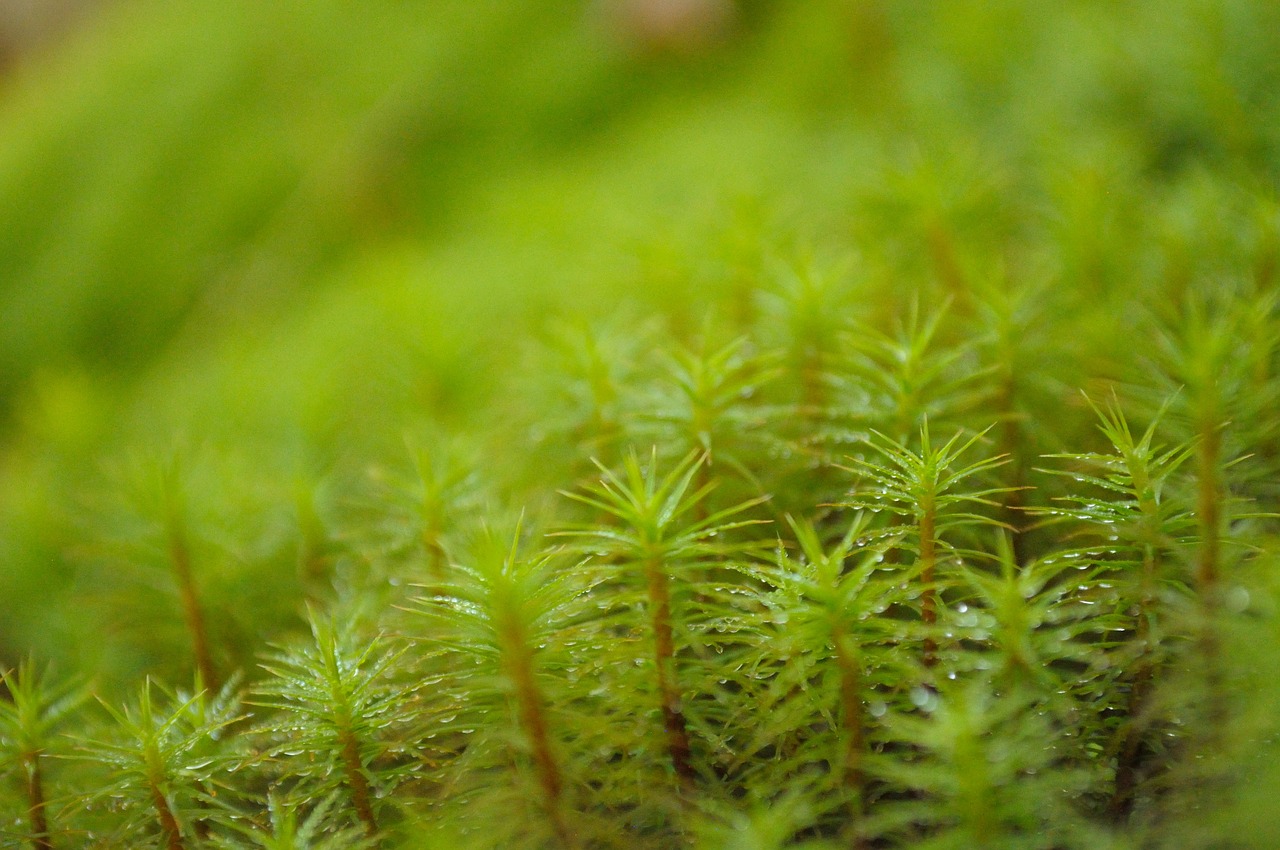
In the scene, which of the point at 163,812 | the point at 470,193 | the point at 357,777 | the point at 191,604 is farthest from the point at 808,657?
the point at 470,193

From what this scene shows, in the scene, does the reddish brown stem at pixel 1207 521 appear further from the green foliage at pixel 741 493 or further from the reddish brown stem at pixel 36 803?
the reddish brown stem at pixel 36 803

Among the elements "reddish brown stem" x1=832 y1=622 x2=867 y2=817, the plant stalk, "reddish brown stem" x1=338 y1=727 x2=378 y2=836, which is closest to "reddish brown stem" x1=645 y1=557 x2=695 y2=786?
"reddish brown stem" x1=832 y1=622 x2=867 y2=817

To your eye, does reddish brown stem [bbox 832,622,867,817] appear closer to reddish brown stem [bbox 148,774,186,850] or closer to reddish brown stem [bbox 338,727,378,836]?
reddish brown stem [bbox 338,727,378,836]

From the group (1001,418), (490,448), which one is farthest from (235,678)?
(1001,418)

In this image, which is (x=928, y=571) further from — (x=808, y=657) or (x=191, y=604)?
(x=191, y=604)

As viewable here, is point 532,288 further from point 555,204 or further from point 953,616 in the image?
point 953,616

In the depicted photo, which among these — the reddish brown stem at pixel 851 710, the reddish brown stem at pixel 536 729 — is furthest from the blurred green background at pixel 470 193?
the reddish brown stem at pixel 851 710
